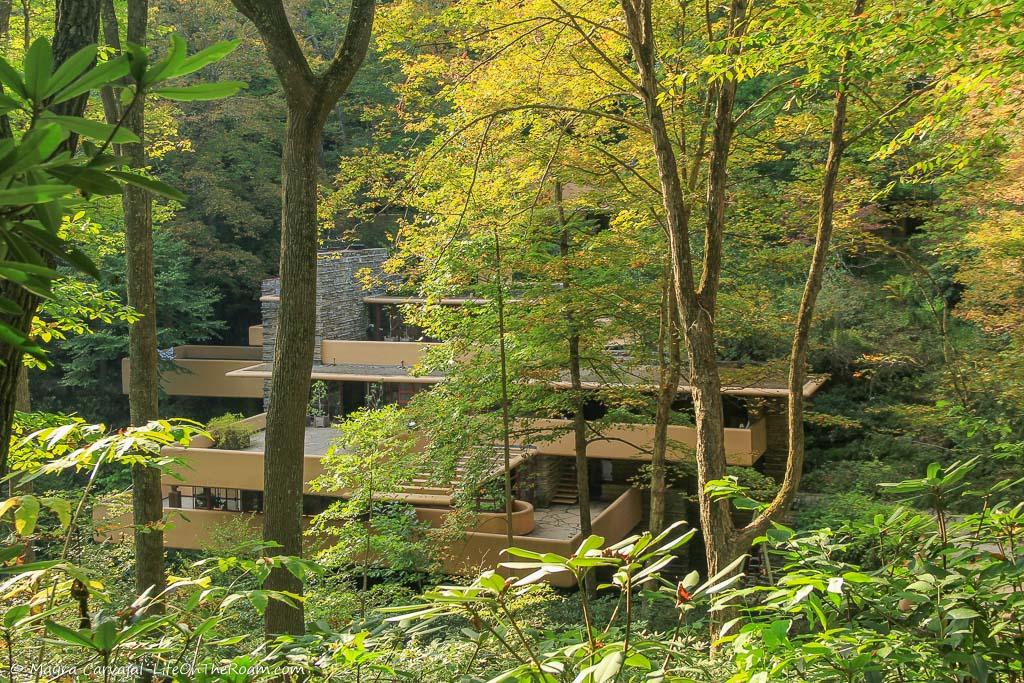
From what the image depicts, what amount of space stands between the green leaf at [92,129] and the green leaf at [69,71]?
2 cm

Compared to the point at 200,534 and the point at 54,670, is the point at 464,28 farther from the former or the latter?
the point at 200,534

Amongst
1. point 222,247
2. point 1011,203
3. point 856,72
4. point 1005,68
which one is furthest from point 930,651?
point 222,247

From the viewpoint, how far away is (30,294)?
2.20m

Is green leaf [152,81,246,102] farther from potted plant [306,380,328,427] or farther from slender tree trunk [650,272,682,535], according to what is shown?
potted plant [306,380,328,427]

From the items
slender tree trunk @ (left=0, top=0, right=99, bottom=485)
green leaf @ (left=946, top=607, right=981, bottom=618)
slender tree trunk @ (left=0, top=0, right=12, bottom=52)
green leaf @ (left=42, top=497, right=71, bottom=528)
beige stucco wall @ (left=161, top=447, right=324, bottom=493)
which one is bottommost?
beige stucco wall @ (left=161, top=447, right=324, bottom=493)

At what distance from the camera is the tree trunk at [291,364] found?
4645mm

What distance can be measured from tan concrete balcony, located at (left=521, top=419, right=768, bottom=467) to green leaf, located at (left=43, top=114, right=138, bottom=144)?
9896mm

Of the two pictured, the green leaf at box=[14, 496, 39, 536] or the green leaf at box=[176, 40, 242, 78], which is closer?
the green leaf at box=[176, 40, 242, 78]

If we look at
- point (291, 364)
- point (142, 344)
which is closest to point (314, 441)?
point (142, 344)

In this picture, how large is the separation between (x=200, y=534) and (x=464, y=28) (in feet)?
29.9

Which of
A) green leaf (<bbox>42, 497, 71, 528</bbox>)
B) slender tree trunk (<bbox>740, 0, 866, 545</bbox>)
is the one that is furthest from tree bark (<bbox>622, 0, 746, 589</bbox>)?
green leaf (<bbox>42, 497, 71, 528</bbox>)

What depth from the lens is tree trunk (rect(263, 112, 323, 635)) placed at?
4.64 meters

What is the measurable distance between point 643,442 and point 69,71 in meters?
13.1

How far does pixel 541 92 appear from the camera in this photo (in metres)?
8.32
